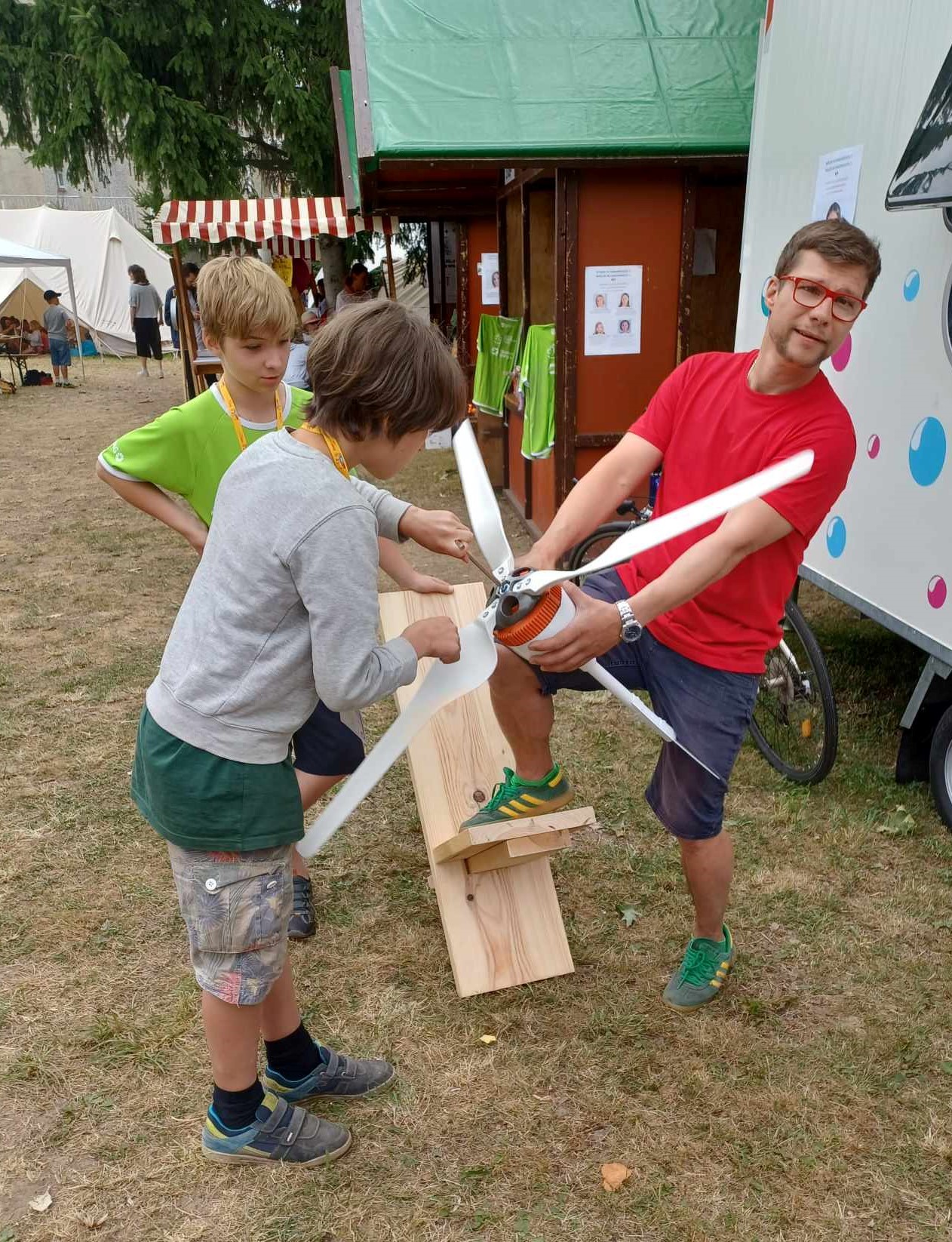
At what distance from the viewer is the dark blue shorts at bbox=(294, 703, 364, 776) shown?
8.90 ft

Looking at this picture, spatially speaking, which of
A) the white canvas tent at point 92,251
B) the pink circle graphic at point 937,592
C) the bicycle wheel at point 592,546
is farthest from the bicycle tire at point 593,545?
the white canvas tent at point 92,251

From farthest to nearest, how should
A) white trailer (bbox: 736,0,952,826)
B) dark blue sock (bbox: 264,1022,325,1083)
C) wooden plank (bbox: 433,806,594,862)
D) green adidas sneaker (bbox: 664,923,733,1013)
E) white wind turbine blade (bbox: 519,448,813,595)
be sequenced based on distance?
white trailer (bbox: 736,0,952,826) → green adidas sneaker (bbox: 664,923,733,1013) → wooden plank (bbox: 433,806,594,862) → dark blue sock (bbox: 264,1022,325,1083) → white wind turbine blade (bbox: 519,448,813,595)

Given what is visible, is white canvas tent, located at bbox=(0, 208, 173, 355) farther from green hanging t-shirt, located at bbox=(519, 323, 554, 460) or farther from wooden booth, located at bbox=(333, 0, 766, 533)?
green hanging t-shirt, located at bbox=(519, 323, 554, 460)

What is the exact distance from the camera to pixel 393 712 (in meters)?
4.98

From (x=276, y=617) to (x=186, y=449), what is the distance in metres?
1.17

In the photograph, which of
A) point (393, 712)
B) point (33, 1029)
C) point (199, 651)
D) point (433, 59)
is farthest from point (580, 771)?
point (433, 59)

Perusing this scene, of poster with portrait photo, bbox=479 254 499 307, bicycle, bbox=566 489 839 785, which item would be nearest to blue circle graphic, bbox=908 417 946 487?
bicycle, bbox=566 489 839 785

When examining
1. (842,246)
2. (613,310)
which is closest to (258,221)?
(613,310)

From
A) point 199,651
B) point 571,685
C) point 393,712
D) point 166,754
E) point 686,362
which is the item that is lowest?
point 393,712

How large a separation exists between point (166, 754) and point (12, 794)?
2744 mm

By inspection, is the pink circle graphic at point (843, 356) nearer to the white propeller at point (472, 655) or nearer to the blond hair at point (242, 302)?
the white propeller at point (472, 655)

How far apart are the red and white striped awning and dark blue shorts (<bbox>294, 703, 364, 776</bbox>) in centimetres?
961

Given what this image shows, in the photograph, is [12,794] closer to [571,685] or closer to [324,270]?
[571,685]

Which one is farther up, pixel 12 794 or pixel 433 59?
pixel 433 59
